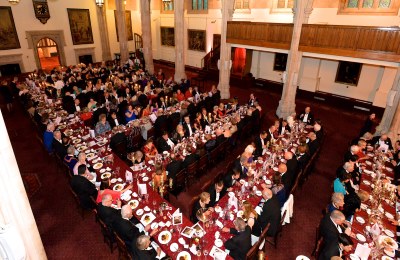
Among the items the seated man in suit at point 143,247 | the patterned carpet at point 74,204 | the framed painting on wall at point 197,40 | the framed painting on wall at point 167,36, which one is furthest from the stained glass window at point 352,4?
the seated man in suit at point 143,247

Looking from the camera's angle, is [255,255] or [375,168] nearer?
[255,255]

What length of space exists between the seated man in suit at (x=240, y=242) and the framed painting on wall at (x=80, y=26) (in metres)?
22.1

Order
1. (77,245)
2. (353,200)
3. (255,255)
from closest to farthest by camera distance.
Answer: (255,255)
(353,200)
(77,245)

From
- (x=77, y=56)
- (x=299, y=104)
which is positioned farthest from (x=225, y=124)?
(x=77, y=56)

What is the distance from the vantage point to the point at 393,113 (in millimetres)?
9711

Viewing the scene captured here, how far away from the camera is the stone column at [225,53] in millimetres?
13227

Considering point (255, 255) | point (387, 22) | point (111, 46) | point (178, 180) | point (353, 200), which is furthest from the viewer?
point (111, 46)

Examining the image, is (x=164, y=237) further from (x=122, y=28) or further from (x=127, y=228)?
(x=122, y=28)

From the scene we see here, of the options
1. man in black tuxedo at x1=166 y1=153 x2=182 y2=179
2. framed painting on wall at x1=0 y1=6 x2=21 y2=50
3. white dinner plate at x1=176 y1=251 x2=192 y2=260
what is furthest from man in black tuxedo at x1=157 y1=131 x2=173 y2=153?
framed painting on wall at x1=0 y1=6 x2=21 y2=50

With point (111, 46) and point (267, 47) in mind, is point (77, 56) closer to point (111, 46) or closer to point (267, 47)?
point (111, 46)

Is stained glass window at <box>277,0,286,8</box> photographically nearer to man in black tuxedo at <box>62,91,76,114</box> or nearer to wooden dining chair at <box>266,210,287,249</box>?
man in black tuxedo at <box>62,91,76,114</box>

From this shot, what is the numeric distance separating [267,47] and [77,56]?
55.7ft

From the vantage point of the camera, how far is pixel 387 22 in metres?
11.7

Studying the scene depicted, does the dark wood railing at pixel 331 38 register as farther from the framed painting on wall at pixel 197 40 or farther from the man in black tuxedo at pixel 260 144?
the framed painting on wall at pixel 197 40
